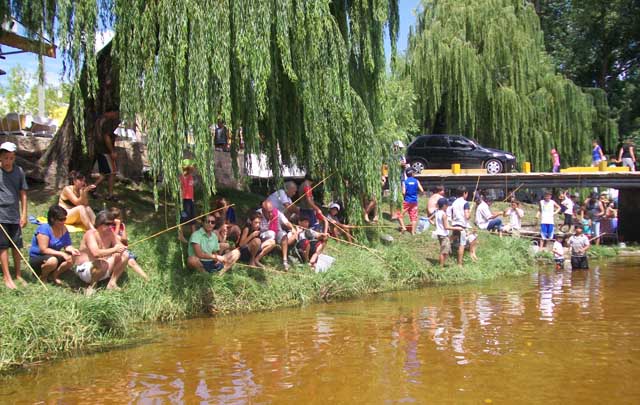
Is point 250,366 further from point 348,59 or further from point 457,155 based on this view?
point 457,155

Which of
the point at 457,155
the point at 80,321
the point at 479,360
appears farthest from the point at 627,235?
the point at 80,321

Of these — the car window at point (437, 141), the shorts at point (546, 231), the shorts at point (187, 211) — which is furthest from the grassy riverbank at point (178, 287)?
the car window at point (437, 141)

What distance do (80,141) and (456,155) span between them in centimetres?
1467

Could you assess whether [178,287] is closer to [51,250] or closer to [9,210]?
[51,250]

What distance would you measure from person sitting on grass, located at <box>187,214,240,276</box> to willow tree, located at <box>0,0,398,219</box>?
2.44 feet

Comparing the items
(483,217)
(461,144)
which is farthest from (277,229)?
(461,144)

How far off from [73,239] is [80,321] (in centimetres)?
345

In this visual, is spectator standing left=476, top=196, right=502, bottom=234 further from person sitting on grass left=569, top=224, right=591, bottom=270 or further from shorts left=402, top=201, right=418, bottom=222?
shorts left=402, top=201, right=418, bottom=222

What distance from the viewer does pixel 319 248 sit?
13281 millimetres

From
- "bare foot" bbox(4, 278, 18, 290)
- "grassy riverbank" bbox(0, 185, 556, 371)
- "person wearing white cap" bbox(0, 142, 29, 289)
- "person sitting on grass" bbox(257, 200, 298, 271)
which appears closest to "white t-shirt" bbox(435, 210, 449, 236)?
"grassy riverbank" bbox(0, 185, 556, 371)

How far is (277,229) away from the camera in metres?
13.0

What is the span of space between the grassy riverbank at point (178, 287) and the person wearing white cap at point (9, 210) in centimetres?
41

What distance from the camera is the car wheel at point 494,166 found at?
979 inches

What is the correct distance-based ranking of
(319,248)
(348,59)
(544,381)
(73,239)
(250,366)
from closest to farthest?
(544,381) < (250,366) < (73,239) < (319,248) < (348,59)
